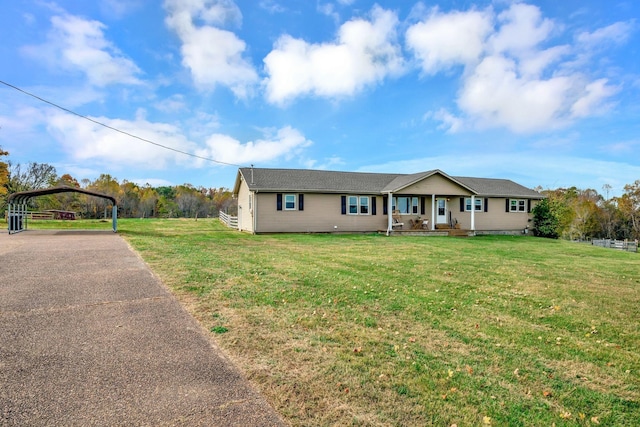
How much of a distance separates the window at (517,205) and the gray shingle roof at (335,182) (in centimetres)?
61

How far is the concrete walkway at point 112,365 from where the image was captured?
2.46 m

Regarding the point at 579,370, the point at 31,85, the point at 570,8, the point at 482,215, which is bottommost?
the point at 579,370

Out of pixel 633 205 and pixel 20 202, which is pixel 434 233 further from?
pixel 633 205

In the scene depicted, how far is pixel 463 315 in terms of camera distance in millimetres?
5102

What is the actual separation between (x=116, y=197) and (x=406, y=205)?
45.9 meters

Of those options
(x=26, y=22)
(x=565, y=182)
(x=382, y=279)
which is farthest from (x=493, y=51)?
(x=565, y=182)

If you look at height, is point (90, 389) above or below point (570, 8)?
below

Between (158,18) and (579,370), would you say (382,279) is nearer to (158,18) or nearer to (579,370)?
(579,370)

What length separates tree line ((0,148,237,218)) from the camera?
39062 millimetres

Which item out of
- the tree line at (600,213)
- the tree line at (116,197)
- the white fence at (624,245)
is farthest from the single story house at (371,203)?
the tree line at (116,197)

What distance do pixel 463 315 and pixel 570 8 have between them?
1621 cm

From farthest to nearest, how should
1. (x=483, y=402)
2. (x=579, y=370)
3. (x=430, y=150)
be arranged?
1. (x=430, y=150)
2. (x=579, y=370)
3. (x=483, y=402)

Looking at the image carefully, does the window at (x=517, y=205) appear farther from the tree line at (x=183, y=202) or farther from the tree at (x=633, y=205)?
the tree at (x=633, y=205)

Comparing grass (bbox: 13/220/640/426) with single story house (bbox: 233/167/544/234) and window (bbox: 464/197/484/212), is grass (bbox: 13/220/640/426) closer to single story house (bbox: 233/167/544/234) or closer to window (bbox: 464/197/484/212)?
single story house (bbox: 233/167/544/234)
